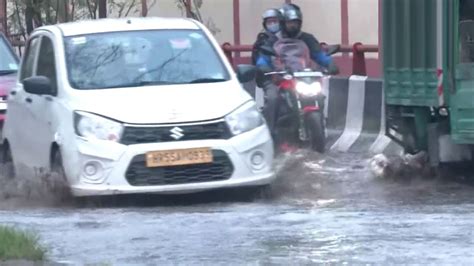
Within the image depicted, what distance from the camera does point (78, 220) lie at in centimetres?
1116

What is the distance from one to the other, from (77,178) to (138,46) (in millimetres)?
1614

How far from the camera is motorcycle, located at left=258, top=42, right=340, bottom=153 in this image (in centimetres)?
1655

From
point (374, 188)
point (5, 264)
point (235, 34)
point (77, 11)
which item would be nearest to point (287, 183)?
point (374, 188)

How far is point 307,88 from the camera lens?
1669cm

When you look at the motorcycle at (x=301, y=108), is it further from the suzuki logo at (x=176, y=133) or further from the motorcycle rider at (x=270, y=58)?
the suzuki logo at (x=176, y=133)

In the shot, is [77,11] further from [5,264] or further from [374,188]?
[5,264]

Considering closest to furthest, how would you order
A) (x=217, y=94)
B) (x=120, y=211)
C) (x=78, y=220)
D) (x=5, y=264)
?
(x=5, y=264) → (x=78, y=220) → (x=120, y=211) → (x=217, y=94)

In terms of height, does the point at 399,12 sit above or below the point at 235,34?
above

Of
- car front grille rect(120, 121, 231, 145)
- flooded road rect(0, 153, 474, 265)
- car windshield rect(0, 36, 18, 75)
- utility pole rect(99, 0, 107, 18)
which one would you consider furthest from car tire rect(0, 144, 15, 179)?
utility pole rect(99, 0, 107, 18)

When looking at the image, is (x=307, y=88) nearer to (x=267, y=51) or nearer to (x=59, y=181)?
(x=267, y=51)

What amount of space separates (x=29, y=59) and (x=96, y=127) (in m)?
2.42

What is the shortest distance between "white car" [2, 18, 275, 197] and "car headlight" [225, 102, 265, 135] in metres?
0.01

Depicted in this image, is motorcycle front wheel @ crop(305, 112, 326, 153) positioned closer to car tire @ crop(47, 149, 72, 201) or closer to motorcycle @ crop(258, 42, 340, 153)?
motorcycle @ crop(258, 42, 340, 153)

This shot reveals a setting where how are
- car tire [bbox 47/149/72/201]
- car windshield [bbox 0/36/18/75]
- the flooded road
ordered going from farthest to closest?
1. car windshield [bbox 0/36/18/75]
2. car tire [bbox 47/149/72/201]
3. the flooded road
